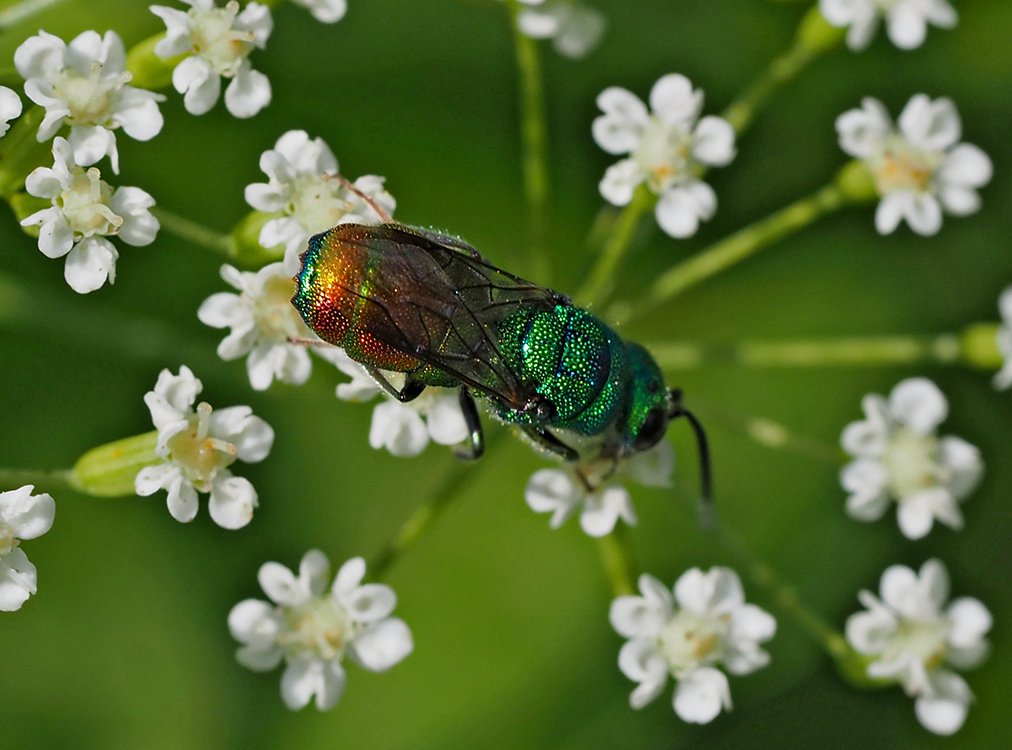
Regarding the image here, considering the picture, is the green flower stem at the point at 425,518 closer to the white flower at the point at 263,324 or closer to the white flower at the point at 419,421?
the white flower at the point at 419,421

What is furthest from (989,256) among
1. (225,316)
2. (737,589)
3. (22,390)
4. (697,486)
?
(22,390)

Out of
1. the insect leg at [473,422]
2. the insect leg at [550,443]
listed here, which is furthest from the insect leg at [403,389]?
the insect leg at [550,443]

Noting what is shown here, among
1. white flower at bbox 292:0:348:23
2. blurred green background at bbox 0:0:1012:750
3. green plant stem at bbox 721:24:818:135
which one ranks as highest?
green plant stem at bbox 721:24:818:135

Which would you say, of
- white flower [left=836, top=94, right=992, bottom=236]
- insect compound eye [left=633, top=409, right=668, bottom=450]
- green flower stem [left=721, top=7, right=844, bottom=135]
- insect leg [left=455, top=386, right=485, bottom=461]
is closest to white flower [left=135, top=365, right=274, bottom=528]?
insect leg [left=455, top=386, right=485, bottom=461]

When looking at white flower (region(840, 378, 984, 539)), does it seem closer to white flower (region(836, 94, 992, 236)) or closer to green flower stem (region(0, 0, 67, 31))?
white flower (region(836, 94, 992, 236))

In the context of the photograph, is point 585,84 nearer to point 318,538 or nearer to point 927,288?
point 927,288

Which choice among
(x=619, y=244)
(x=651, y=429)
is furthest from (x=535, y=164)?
(x=651, y=429)
